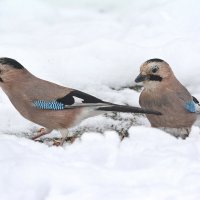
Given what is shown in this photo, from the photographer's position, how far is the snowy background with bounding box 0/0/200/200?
3.94 m

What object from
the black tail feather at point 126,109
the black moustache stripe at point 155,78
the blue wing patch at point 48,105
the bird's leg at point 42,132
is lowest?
the bird's leg at point 42,132

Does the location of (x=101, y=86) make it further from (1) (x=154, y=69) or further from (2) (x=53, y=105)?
(2) (x=53, y=105)

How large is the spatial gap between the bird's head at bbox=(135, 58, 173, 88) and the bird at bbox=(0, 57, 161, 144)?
36 cm

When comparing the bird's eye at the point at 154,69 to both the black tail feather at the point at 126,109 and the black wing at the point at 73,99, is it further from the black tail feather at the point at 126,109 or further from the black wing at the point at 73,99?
the black wing at the point at 73,99

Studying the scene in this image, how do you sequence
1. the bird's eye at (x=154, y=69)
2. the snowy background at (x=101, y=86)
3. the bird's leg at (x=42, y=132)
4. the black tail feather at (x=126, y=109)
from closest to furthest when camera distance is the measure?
the snowy background at (x=101, y=86), the black tail feather at (x=126, y=109), the bird's leg at (x=42, y=132), the bird's eye at (x=154, y=69)

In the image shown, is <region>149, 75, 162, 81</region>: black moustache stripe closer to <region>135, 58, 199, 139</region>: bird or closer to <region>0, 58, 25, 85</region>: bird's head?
<region>135, 58, 199, 139</region>: bird

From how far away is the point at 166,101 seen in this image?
20.2 ft

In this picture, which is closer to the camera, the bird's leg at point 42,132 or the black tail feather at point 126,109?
the black tail feather at point 126,109

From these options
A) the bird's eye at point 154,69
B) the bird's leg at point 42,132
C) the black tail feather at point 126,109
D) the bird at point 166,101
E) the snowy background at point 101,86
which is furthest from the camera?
the bird's eye at point 154,69

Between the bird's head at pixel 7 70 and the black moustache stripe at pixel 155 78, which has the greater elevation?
the black moustache stripe at pixel 155 78

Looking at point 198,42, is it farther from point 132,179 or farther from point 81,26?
point 132,179

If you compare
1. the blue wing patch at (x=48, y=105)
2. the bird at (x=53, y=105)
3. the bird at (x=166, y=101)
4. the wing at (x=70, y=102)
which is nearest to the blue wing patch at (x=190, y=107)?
the bird at (x=166, y=101)

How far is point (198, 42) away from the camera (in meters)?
8.16

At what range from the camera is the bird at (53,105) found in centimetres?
587
